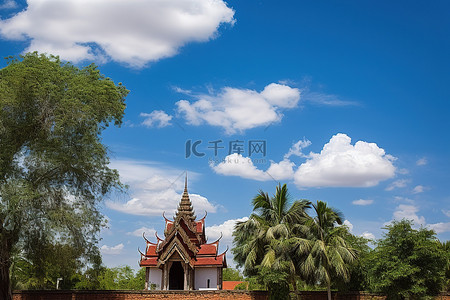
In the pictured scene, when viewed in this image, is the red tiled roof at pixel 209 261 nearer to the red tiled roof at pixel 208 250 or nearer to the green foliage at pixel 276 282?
the red tiled roof at pixel 208 250

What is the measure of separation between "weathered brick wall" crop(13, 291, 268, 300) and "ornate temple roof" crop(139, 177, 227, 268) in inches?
251

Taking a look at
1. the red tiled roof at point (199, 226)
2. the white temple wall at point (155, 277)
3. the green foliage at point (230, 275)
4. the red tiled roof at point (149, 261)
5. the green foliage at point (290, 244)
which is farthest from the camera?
the green foliage at point (230, 275)

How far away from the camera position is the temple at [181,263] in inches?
1256

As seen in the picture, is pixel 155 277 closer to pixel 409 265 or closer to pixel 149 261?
pixel 149 261

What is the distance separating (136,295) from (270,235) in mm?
8229

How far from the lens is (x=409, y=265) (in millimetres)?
21797

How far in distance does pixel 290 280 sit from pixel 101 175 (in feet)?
40.3

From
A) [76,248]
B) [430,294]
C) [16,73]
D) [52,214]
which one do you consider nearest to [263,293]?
[430,294]

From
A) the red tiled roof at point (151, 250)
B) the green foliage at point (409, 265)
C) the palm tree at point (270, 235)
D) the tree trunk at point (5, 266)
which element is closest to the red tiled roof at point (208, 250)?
the red tiled roof at point (151, 250)

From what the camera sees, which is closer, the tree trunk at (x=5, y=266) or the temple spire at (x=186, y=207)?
the tree trunk at (x=5, y=266)

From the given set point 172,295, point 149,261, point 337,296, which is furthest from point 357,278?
point 149,261

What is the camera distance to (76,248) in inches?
827

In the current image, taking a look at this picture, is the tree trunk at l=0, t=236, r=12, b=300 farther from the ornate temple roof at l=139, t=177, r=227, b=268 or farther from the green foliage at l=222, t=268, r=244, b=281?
the green foliage at l=222, t=268, r=244, b=281

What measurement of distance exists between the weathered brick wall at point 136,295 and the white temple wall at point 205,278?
7523 mm
